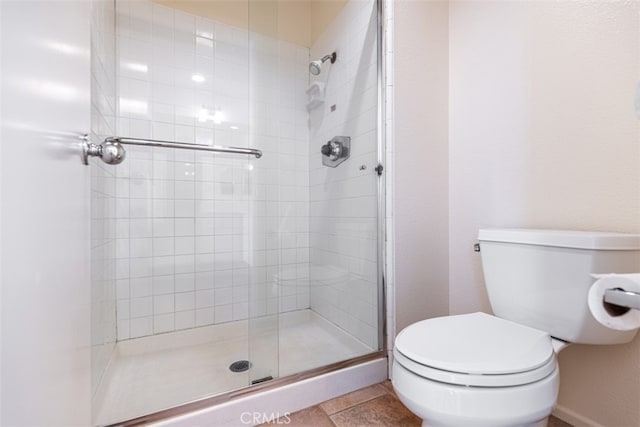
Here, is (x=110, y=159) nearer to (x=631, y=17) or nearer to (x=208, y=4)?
(x=208, y=4)

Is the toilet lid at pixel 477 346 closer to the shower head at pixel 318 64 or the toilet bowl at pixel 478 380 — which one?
the toilet bowl at pixel 478 380

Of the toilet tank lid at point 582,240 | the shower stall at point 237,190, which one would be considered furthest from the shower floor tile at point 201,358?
the toilet tank lid at point 582,240

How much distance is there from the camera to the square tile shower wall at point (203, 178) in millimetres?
1563

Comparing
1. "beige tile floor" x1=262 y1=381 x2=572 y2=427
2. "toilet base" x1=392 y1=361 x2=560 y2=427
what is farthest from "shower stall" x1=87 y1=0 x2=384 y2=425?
"toilet base" x1=392 y1=361 x2=560 y2=427

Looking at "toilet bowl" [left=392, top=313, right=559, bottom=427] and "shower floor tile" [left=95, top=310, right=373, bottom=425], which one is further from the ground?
"toilet bowl" [left=392, top=313, right=559, bottom=427]

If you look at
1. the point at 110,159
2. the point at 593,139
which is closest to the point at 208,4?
the point at 110,159

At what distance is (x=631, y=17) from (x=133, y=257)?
2.24 metres

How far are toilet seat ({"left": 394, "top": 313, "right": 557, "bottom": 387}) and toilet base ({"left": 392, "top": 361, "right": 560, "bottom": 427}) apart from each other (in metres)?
0.02

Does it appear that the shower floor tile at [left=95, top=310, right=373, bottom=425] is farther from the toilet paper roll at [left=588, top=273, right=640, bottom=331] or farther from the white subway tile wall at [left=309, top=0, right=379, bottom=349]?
the toilet paper roll at [left=588, top=273, right=640, bottom=331]

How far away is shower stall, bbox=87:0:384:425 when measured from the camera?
1.40 m

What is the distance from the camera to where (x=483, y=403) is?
0.65 m

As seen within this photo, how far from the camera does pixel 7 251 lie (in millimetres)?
384

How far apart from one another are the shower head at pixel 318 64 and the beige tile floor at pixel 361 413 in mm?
1670

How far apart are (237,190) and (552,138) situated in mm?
1550
